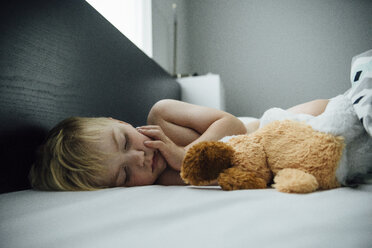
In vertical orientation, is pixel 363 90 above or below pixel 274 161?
above

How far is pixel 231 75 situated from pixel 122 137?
257 centimetres

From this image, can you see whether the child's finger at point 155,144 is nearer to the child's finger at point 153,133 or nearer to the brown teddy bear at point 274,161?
the child's finger at point 153,133

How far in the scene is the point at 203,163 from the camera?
44 centimetres

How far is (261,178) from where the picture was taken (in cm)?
45

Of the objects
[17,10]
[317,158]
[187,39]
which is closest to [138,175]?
[317,158]

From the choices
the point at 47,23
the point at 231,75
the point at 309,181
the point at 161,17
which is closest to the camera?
the point at 309,181

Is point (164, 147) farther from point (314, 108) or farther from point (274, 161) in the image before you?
point (314, 108)

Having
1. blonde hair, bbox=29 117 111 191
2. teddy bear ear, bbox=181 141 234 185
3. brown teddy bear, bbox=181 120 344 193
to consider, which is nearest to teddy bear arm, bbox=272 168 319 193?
brown teddy bear, bbox=181 120 344 193

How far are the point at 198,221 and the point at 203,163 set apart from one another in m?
0.16

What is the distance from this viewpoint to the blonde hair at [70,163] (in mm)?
520

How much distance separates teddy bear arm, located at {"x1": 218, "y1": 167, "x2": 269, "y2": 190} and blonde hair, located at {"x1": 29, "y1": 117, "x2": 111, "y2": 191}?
28cm

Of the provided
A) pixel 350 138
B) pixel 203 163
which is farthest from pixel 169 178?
pixel 350 138

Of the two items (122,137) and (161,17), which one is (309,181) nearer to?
(122,137)

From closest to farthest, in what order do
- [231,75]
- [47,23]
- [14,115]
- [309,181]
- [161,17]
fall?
[309,181] → [14,115] → [47,23] → [161,17] → [231,75]
